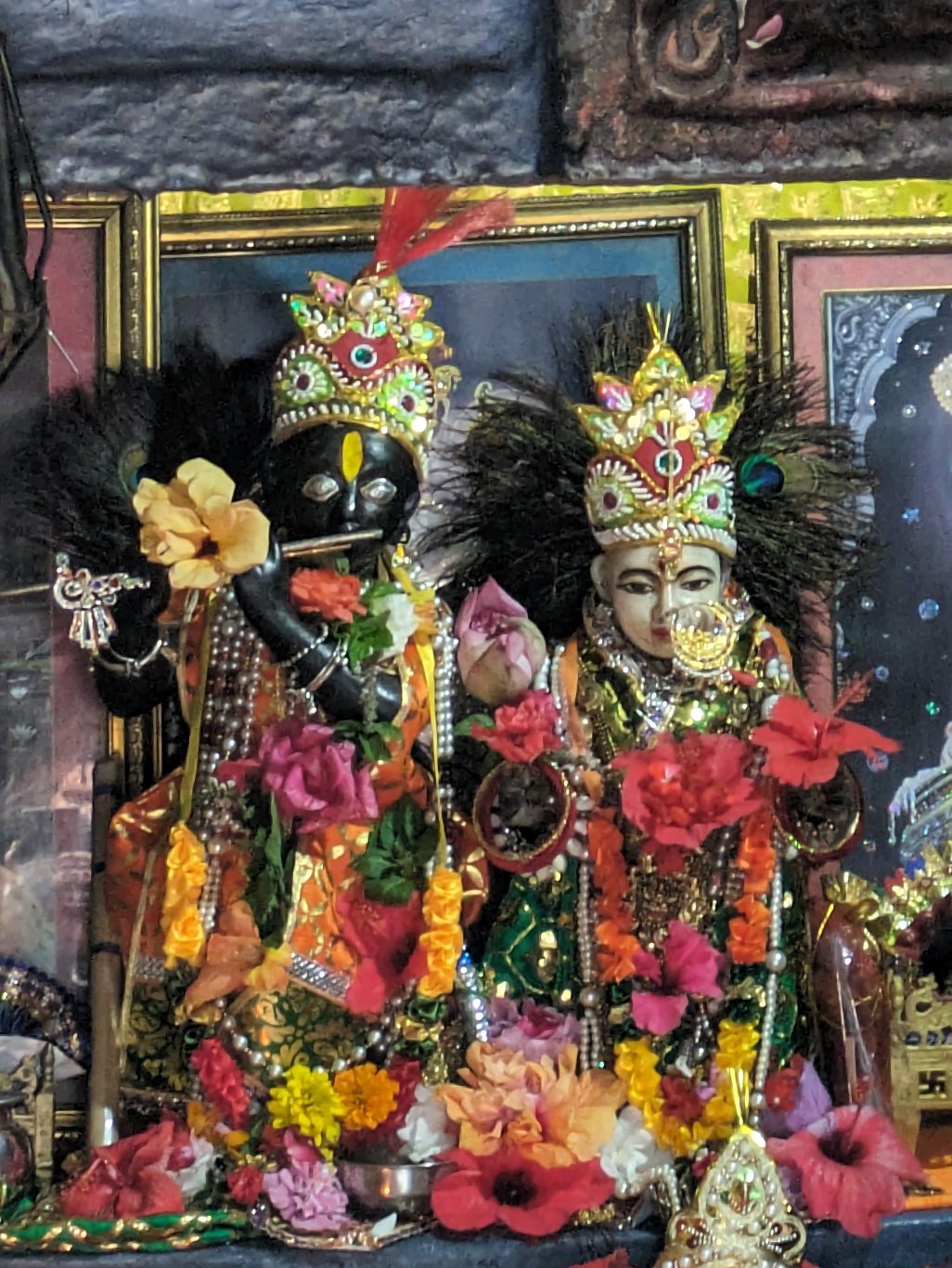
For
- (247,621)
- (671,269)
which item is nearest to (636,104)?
(671,269)

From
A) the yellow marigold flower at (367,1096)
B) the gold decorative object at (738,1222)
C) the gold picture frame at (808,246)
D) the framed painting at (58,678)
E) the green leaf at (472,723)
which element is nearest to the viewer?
the gold decorative object at (738,1222)

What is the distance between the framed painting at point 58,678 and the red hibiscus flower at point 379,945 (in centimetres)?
41

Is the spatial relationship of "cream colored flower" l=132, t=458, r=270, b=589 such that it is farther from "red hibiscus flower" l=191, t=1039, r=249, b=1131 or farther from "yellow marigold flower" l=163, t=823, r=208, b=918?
"red hibiscus flower" l=191, t=1039, r=249, b=1131

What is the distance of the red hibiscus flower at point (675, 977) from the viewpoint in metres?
2.06

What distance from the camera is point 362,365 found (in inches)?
85.7

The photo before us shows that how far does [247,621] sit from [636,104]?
771 millimetres

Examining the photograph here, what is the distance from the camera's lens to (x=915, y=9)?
2129mm

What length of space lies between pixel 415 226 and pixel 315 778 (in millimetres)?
706

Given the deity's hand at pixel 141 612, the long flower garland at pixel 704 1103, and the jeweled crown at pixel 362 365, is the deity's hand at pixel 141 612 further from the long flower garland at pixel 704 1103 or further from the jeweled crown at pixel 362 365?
the long flower garland at pixel 704 1103

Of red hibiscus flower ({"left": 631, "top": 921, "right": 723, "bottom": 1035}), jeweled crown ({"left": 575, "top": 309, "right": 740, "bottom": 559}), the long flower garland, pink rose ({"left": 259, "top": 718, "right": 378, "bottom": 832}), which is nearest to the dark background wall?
jeweled crown ({"left": 575, "top": 309, "right": 740, "bottom": 559})

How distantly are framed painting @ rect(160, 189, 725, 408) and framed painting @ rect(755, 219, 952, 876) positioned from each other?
122 mm

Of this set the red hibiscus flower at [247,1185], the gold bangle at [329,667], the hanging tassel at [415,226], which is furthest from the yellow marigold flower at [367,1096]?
Answer: the hanging tassel at [415,226]

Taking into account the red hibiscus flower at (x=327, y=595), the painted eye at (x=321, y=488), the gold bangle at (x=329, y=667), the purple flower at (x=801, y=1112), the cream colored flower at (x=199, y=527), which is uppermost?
the painted eye at (x=321, y=488)

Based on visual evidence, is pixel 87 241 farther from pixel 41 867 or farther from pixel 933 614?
pixel 933 614
